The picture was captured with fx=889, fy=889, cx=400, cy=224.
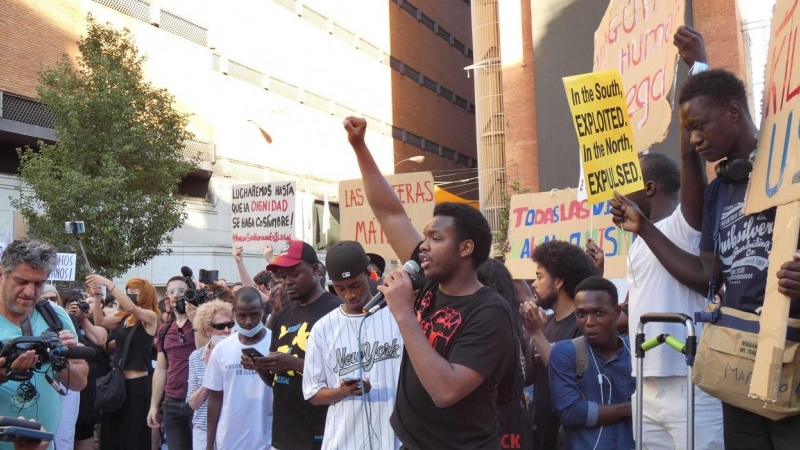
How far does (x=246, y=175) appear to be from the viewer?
3469 centimetres

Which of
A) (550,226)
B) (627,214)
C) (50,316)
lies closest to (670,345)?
(627,214)

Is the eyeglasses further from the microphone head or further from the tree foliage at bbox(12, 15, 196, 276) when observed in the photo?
the tree foliage at bbox(12, 15, 196, 276)

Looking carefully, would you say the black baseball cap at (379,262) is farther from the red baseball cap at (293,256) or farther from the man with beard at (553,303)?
the man with beard at (553,303)

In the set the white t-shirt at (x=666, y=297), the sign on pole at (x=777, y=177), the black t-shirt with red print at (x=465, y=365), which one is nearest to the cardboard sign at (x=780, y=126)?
the sign on pole at (x=777, y=177)

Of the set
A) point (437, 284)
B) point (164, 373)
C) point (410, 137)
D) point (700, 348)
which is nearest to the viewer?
point (700, 348)

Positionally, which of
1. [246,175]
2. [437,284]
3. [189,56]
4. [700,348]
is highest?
[189,56]

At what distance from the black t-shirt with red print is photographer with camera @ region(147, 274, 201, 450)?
588 cm

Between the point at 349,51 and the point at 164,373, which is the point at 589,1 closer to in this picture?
the point at 349,51

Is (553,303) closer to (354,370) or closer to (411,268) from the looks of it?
(354,370)

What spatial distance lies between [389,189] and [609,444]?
1859mm

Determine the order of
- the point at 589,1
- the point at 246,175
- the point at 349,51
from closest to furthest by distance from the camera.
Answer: the point at 589,1 < the point at 246,175 < the point at 349,51

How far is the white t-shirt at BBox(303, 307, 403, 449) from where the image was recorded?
4.73 meters

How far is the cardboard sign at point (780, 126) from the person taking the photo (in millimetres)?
3316

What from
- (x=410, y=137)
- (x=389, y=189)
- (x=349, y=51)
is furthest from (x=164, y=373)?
(x=410, y=137)
